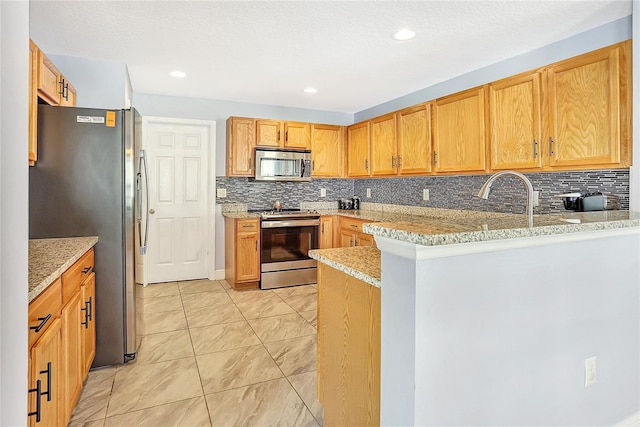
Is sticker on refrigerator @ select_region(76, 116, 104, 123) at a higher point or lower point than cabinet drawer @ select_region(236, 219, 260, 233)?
higher

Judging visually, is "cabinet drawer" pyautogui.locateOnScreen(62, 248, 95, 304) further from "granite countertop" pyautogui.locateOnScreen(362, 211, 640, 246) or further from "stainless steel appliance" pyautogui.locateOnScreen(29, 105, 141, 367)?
"granite countertop" pyautogui.locateOnScreen(362, 211, 640, 246)

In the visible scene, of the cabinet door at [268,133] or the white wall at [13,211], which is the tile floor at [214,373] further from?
the cabinet door at [268,133]

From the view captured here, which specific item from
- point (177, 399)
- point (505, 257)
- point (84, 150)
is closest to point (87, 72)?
point (84, 150)

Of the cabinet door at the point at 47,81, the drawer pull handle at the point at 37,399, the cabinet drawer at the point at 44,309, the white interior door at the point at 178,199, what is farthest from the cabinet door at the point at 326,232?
the drawer pull handle at the point at 37,399

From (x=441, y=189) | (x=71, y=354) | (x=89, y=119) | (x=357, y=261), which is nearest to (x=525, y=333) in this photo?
(x=357, y=261)

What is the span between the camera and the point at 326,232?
4758 mm

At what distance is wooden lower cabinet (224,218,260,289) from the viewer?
431 cm

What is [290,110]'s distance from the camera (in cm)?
511

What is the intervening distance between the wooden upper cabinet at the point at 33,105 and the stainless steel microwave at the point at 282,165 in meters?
2.64

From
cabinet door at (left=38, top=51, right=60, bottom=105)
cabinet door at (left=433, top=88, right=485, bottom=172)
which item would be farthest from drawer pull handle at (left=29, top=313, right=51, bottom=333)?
cabinet door at (left=433, top=88, right=485, bottom=172)

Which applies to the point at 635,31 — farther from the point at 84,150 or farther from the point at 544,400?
the point at 84,150

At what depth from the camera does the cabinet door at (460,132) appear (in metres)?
3.22

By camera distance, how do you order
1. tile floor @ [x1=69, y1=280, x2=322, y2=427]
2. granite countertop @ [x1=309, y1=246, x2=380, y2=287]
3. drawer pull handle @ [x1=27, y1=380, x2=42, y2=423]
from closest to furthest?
1. drawer pull handle @ [x1=27, y1=380, x2=42, y2=423]
2. granite countertop @ [x1=309, y1=246, x2=380, y2=287]
3. tile floor @ [x1=69, y1=280, x2=322, y2=427]

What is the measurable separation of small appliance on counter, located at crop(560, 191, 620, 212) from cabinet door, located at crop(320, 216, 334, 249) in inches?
107
